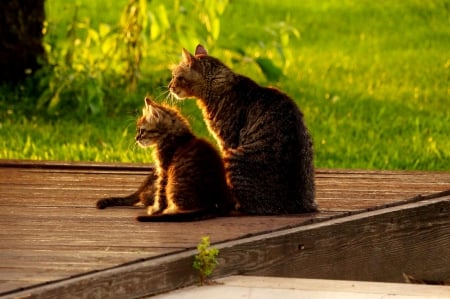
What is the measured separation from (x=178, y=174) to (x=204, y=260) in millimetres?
1034

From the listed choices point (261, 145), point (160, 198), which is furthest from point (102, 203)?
point (261, 145)

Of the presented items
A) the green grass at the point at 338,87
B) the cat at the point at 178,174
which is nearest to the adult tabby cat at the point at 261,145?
the cat at the point at 178,174

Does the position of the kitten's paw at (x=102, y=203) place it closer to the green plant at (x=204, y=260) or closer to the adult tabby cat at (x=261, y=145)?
the adult tabby cat at (x=261, y=145)

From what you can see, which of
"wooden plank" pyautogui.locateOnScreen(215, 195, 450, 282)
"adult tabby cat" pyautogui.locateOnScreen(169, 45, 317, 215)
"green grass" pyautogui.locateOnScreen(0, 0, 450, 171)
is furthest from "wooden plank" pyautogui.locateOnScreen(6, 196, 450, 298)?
"green grass" pyautogui.locateOnScreen(0, 0, 450, 171)

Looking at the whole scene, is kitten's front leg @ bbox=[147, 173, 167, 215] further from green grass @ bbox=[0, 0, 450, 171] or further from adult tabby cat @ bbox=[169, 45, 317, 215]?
green grass @ bbox=[0, 0, 450, 171]

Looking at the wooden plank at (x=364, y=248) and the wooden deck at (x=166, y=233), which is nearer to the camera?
the wooden deck at (x=166, y=233)

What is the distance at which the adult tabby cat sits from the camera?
657 centimetres

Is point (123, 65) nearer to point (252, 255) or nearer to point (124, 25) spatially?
point (124, 25)

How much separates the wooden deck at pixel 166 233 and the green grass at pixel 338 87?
0.98 metres

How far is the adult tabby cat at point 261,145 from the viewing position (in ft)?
21.6

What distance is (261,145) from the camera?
658 centimetres

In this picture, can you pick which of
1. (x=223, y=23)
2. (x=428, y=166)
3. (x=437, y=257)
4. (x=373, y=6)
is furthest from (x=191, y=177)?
(x=373, y=6)

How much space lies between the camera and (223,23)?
57.4 feet

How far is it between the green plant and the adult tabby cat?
909 mm
